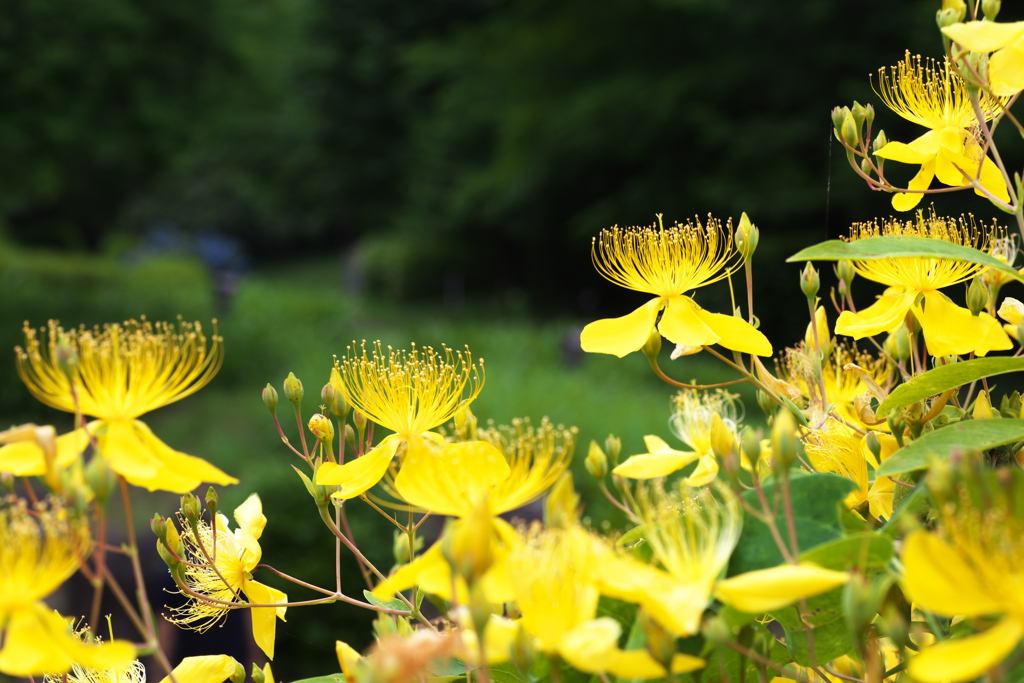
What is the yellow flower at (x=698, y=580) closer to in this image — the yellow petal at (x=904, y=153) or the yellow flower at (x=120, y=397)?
the yellow flower at (x=120, y=397)

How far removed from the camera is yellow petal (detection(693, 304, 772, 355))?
0.77 metres

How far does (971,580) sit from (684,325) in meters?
0.39

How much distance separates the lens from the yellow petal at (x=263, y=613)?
82 centimetres

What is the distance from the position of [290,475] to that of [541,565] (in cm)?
381

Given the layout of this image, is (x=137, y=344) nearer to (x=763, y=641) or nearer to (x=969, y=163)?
(x=763, y=641)

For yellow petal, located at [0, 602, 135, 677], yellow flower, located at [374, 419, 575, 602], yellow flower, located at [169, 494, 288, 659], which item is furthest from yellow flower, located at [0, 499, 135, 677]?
yellow flower, located at [169, 494, 288, 659]

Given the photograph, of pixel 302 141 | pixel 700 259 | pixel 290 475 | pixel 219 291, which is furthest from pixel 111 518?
pixel 302 141

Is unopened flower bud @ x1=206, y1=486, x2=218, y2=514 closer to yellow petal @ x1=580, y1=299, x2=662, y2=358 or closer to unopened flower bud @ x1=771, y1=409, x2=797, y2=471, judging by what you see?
yellow petal @ x1=580, y1=299, x2=662, y2=358

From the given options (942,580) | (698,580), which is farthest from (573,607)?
(942,580)

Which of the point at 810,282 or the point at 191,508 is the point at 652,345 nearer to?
the point at 810,282

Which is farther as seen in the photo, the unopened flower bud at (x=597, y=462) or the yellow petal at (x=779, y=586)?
the unopened flower bud at (x=597, y=462)

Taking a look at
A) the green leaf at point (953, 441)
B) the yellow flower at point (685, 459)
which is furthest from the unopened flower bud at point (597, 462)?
the green leaf at point (953, 441)

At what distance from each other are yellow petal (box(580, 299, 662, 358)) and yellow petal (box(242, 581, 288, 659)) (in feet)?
1.21

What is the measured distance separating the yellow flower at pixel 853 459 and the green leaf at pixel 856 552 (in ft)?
0.84
